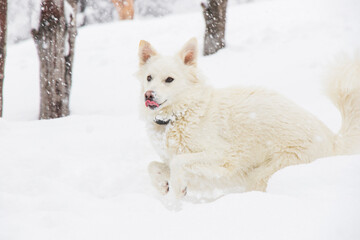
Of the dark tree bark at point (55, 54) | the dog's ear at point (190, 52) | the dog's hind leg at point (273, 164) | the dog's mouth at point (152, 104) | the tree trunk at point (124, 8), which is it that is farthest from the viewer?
the tree trunk at point (124, 8)

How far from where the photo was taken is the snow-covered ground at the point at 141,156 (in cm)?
212

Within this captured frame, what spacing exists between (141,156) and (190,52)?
1680mm

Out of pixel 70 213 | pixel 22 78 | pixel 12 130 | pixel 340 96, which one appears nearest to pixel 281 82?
pixel 340 96

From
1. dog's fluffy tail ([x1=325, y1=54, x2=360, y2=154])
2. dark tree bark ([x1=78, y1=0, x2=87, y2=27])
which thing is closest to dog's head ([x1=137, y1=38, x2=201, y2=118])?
dog's fluffy tail ([x1=325, y1=54, x2=360, y2=154])

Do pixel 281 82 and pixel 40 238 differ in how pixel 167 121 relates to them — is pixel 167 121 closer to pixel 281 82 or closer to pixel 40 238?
pixel 40 238

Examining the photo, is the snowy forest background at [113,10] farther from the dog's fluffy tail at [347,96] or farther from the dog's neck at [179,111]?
the dog's fluffy tail at [347,96]

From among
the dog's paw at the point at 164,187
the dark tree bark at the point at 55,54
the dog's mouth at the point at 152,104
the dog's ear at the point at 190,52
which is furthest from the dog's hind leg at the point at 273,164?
the dark tree bark at the point at 55,54

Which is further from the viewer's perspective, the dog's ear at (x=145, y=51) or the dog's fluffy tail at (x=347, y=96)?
the dog's ear at (x=145, y=51)

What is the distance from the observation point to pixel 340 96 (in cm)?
337

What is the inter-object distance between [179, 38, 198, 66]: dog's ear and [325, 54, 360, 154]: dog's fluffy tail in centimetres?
131

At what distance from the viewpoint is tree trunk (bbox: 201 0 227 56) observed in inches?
328

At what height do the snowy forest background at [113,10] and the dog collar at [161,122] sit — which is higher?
the dog collar at [161,122]

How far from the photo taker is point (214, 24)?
8.54m

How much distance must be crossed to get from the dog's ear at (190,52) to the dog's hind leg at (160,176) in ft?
3.57
